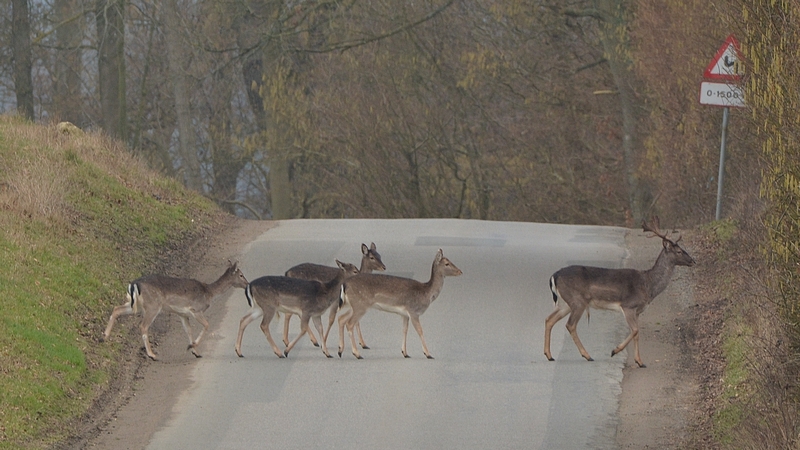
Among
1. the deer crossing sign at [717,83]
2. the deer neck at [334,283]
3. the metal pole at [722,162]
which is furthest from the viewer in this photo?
the metal pole at [722,162]

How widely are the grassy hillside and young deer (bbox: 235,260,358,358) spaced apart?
1426 mm

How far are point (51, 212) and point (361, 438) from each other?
721cm

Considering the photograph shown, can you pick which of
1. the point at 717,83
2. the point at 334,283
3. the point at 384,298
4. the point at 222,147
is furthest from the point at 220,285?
the point at 222,147

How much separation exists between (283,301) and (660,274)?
13.2 ft

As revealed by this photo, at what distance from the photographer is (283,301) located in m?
13.8

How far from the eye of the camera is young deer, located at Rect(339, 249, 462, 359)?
13.8 m

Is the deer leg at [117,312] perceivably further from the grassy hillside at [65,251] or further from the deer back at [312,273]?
the deer back at [312,273]

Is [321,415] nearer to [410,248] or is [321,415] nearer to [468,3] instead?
[410,248]

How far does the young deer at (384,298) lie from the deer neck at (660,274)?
2.26 m

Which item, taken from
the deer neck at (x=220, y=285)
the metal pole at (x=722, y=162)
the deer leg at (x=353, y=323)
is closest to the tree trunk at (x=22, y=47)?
the metal pole at (x=722, y=162)

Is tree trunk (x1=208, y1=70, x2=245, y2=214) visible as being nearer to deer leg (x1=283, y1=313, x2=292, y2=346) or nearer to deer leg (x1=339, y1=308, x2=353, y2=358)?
deer leg (x1=283, y1=313, x2=292, y2=346)

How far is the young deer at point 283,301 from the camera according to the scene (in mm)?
13750

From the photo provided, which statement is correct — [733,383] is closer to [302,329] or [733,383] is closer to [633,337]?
[633,337]

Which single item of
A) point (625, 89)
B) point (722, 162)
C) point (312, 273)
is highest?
point (625, 89)
